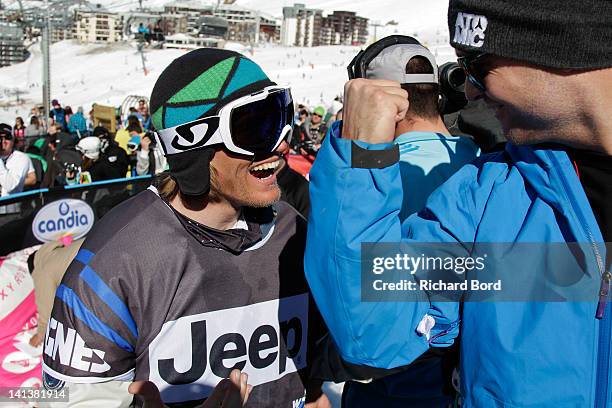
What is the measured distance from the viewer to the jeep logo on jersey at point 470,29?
1298mm

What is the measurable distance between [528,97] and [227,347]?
1.19 m

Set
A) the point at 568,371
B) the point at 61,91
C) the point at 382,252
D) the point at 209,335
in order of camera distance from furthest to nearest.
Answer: the point at 61,91 < the point at 209,335 < the point at 382,252 < the point at 568,371

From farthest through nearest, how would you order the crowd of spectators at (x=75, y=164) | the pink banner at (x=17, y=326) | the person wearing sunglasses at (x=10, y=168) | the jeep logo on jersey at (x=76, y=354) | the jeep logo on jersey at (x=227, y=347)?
1. the crowd of spectators at (x=75, y=164)
2. the person wearing sunglasses at (x=10, y=168)
3. the pink banner at (x=17, y=326)
4. the jeep logo on jersey at (x=227, y=347)
5. the jeep logo on jersey at (x=76, y=354)

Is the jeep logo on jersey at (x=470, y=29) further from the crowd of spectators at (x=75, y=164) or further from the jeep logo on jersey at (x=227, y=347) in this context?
the crowd of spectators at (x=75, y=164)

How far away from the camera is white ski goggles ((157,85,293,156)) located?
197 cm

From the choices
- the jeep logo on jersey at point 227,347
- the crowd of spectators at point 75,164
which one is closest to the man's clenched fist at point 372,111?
the jeep logo on jersey at point 227,347

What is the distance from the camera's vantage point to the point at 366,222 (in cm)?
132

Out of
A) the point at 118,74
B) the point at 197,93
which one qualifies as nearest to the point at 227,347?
the point at 197,93

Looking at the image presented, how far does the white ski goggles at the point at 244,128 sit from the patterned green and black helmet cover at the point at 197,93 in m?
0.02

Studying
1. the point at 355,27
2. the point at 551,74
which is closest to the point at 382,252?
the point at 551,74

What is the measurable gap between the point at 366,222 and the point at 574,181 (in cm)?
42

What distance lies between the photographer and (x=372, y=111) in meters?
1.34

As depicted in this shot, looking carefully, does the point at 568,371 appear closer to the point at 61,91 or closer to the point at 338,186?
the point at 338,186

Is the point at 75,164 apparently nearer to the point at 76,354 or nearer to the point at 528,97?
the point at 76,354
